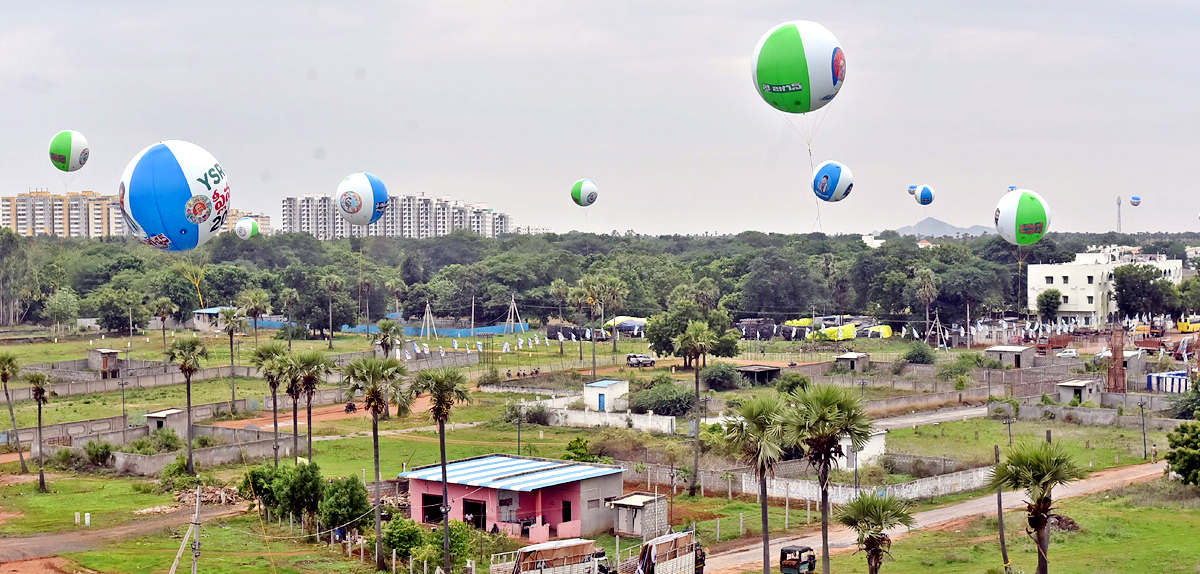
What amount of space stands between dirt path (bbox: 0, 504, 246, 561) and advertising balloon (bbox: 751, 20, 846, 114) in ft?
66.8

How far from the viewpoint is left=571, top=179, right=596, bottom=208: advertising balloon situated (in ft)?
263

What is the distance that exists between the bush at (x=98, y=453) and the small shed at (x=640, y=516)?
20805mm

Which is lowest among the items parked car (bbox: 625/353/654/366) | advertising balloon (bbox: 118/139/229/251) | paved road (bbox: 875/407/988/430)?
paved road (bbox: 875/407/988/430)

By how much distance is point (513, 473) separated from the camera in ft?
113

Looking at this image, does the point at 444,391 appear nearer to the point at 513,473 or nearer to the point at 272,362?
the point at 513,473

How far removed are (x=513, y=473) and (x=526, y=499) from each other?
6.81 feet

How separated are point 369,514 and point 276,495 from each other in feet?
10.8

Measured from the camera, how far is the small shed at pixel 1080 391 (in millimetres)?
55188

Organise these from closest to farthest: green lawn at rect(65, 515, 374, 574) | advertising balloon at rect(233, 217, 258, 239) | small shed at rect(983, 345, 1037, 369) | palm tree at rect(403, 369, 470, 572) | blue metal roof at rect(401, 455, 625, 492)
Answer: palm tree at rect(403, 369, 470, 572)
green lawn at rect(65, 515, 374, 574)
blue metal roof at rect(401, 455, 625, 492)
small shed at rect(983, 345, 1037, 369)
advertising balloon at rect(233, 217, 258, 239)

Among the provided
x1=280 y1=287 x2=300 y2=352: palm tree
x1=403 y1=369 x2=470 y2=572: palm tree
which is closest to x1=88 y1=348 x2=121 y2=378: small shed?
x1=280 y1=287 x2=300 y2=352: palm tree

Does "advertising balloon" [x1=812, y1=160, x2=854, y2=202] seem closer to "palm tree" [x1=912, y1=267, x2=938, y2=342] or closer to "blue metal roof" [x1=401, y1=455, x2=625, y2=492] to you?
"blue metal roof" [x1=401, y1=455, x2=625, y2=492]

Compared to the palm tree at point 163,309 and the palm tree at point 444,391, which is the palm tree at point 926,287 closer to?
the palm tree at point 163,309

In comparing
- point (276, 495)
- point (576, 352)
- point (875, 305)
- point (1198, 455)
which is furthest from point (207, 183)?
point (875, 305)

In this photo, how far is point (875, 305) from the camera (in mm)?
99750
